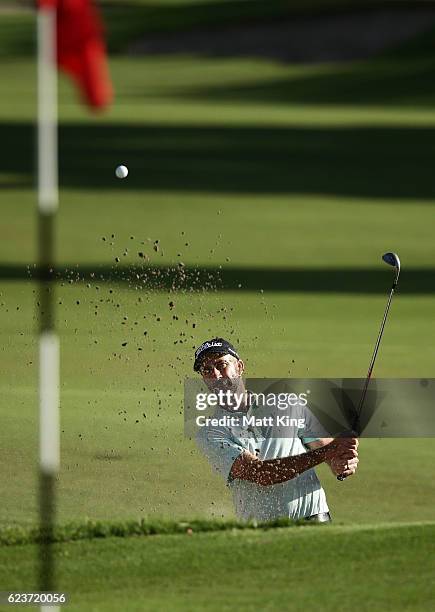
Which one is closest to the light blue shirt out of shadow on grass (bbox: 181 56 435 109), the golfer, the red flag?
the golfer

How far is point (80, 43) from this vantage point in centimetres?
516

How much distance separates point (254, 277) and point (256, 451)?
9.41m

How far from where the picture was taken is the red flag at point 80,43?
5.07 m

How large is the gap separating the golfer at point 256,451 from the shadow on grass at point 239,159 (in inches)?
578


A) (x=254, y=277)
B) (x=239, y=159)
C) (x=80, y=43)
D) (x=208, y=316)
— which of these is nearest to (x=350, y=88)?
(x=239, y=159)

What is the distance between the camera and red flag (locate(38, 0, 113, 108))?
16.6 ft

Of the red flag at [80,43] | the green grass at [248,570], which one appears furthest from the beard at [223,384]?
the red flag at [80,43]

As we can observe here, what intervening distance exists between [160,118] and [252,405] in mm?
25216

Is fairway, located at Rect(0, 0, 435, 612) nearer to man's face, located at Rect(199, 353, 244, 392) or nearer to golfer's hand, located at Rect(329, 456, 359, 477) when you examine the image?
golfer's hand, located at Rect(329, 456, 359, 477)

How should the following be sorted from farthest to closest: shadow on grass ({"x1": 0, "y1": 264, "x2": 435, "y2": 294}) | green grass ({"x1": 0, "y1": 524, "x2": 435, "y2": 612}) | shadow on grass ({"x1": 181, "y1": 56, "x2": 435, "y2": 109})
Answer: shadow on grass ({"x1": 181, "y1": 56, "x2": 435, "y2": 109})
shadow on grass ({"x1": 0, "y1": 264, "x2": 435, "y2": 294})
green grass ({"x1": 0, "y1": 524, "x2": 435, "y2": 612})

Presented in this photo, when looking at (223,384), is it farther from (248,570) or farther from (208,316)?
(208,316)

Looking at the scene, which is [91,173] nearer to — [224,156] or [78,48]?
[224,156]

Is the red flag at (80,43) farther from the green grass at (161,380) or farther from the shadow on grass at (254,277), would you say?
the shadow on grass at (254,277)

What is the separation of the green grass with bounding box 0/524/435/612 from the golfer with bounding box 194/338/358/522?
25 cm
